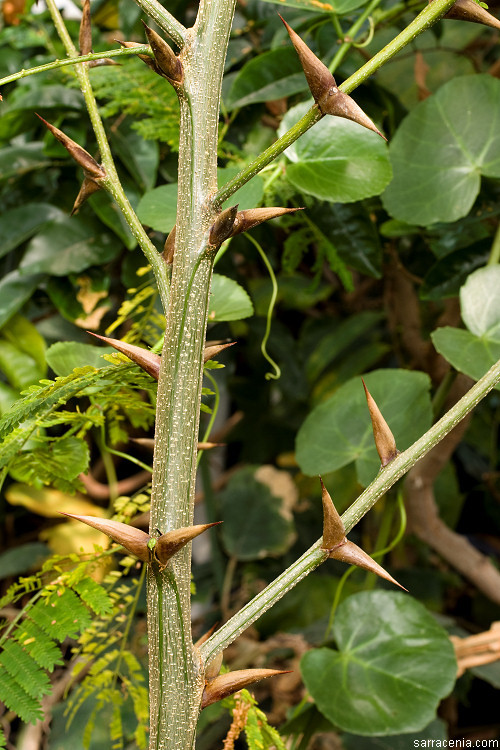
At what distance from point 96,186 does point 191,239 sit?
0.24 ft

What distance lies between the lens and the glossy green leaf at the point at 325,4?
1.43ft

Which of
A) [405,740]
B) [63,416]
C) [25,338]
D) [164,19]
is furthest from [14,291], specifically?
[405,740]

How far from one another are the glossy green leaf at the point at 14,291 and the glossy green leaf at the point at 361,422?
0.91 feet

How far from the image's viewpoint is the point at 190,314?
243 mm

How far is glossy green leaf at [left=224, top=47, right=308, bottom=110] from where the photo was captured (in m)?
0.52

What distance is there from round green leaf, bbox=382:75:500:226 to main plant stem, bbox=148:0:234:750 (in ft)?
1.00

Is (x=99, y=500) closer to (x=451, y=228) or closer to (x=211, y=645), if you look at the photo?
(x=451, y=228)

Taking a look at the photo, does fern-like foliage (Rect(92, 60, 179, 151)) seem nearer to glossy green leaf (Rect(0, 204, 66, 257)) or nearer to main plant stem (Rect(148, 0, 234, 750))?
glossy green leaf (Rect(0, 204, 66, 257))

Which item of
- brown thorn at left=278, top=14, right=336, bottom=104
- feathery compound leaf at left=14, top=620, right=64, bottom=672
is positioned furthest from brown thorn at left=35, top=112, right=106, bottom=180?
feathery compound leaf at left=14, top=620, right=64, bottom=672

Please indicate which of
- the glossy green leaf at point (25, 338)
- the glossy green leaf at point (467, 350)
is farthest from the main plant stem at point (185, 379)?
the glossy green leaf at point (25, 338)

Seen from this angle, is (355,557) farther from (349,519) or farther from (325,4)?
(325,4)

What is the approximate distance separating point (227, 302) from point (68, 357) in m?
0.11

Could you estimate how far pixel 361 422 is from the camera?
1.81ft

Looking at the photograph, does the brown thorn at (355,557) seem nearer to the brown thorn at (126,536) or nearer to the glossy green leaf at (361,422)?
the brown thorn at (126,536)
